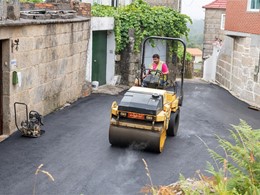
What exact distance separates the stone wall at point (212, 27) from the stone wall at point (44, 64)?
2136 cm

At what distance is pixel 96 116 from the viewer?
12.7 meters

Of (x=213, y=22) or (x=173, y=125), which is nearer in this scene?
(x=173, y=125)

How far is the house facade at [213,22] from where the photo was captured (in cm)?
3425

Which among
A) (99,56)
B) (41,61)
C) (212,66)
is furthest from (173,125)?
(212,66)

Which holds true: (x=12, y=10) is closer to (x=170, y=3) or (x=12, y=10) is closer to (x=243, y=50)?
(x=243, y=50)

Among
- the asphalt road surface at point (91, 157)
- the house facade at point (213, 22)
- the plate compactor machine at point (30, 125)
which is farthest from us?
the house facade at point (213, 22)

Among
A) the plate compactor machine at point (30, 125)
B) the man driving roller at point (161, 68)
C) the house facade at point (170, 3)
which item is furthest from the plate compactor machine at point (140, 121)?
the house facade at point (170, 3)

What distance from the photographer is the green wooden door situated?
17391 millimetres

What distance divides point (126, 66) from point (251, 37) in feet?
18.4

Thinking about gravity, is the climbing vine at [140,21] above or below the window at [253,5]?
below

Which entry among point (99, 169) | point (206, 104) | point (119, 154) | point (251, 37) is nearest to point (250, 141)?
point (99, 169)

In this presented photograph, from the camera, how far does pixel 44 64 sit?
38.9 feet

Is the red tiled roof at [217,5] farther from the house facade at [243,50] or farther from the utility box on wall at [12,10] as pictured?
the utility box on wall at [12,10]

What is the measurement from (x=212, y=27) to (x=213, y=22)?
1.52 feet
